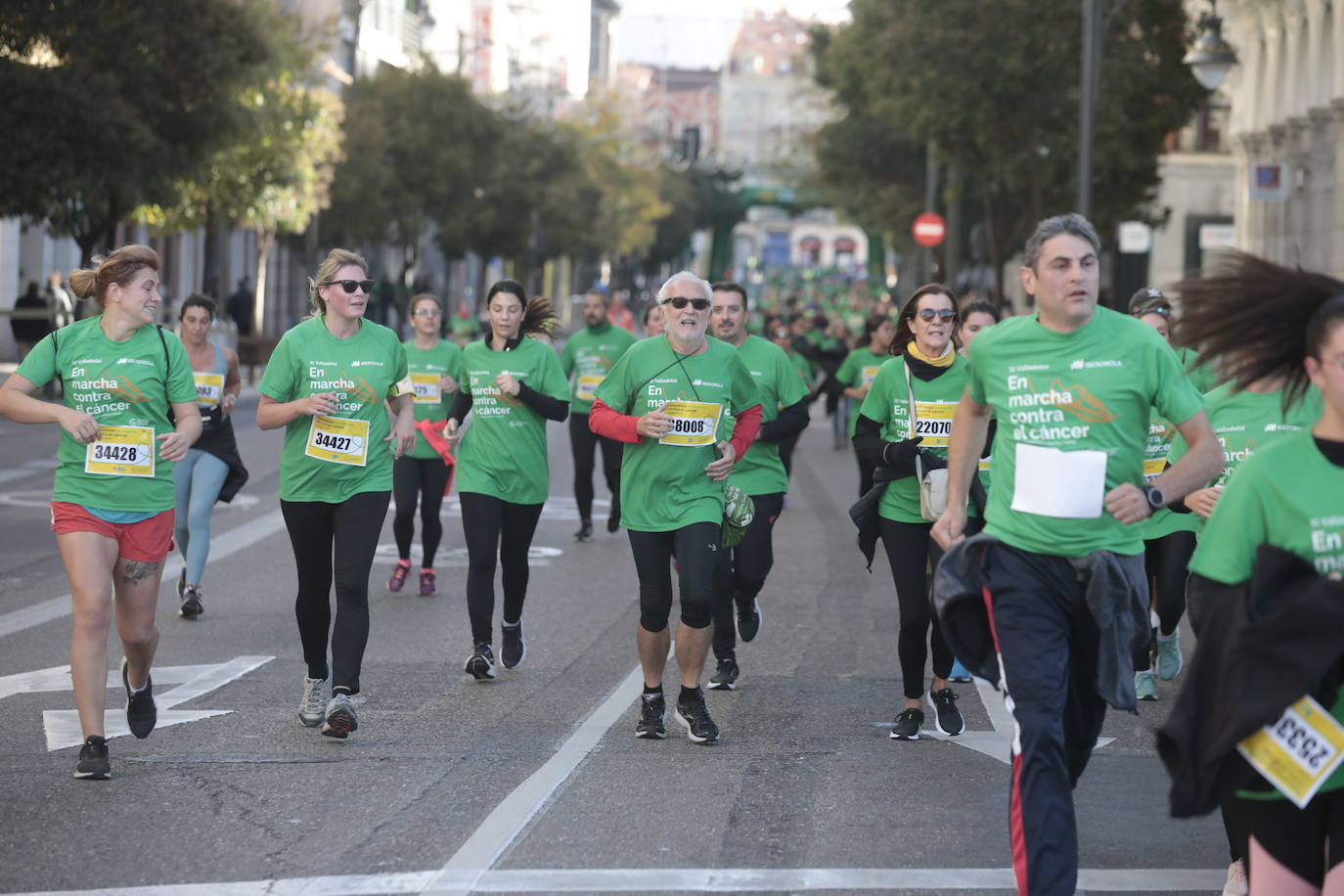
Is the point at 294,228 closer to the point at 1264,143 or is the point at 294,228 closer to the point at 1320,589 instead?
the point at 1264,143

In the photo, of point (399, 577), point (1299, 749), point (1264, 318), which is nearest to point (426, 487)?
point (399, 577)

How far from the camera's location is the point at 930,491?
25.6 ft

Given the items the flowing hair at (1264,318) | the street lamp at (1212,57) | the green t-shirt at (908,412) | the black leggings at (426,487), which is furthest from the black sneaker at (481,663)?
the street lamp at (1212,57)

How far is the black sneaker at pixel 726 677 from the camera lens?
32.5ft

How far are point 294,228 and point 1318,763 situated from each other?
4049cm

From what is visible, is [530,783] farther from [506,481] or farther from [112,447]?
[506,481]

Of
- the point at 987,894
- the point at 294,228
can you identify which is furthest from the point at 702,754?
the point at 294,228

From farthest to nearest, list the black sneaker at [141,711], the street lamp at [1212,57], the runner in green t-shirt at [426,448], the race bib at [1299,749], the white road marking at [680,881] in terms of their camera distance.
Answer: the street lamp at [1212,57] < the runner in green t-shirt at [426,448] < the black sneaker at [141,711] < the white road marking at [680,881] < the race bib at [1299,749]

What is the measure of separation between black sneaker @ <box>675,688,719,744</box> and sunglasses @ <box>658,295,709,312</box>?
146cm

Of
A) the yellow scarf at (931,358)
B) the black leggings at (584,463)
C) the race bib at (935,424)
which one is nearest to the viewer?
the race bib at (935,424)

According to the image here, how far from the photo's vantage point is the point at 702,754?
8.14 metres

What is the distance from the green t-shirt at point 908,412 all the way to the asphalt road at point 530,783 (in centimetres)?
91

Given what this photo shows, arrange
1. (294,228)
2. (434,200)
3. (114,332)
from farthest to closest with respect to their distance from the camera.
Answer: (434,200)
(294,228)
(114,332)

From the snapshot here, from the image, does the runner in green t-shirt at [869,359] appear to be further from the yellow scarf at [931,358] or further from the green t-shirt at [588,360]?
the yellow scarf at [931,358]
